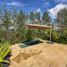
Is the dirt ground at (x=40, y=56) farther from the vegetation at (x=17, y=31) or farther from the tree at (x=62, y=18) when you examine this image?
the tree at (x=62, y=18)

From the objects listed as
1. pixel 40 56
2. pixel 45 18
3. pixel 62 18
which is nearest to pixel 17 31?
pixel 62 18

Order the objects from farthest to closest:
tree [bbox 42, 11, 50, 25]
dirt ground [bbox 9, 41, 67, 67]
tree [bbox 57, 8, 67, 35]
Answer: tree [bbox 42, 11, 50, 25] < tree [bbox 57, 8, 67, 35] < dirt ground [bbox 9, 41, 67, 67]

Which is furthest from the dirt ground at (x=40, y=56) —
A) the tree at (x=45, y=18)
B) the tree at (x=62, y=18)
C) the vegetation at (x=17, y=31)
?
the tree at (x=45, y=18)

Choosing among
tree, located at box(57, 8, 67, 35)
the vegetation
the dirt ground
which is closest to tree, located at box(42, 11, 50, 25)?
tree, located at box(57, 8, 67, 35)

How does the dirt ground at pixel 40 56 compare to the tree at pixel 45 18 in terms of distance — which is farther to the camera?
the tree at pixel 45 18

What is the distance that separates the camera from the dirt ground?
16.4 metres

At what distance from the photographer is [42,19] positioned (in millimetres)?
46594

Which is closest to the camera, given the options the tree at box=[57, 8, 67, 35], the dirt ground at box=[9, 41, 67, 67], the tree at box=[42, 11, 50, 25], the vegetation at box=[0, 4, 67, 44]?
the dirt ground at box=[9, 41, 67, 67]

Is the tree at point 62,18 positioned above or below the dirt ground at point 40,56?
above

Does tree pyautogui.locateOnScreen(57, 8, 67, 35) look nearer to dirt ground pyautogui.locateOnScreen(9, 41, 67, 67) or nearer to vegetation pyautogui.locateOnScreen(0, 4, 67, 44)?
vegetation pyautogui.locateOnScreen(0, 4, 67, 44)

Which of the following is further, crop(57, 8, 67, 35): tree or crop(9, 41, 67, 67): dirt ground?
crop(57, 8, 67, 35): tree

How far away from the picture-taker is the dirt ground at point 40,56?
53.9ft

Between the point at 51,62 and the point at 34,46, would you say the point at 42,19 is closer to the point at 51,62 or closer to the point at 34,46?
the point at 34,46

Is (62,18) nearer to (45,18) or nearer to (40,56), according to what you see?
(45,18)
